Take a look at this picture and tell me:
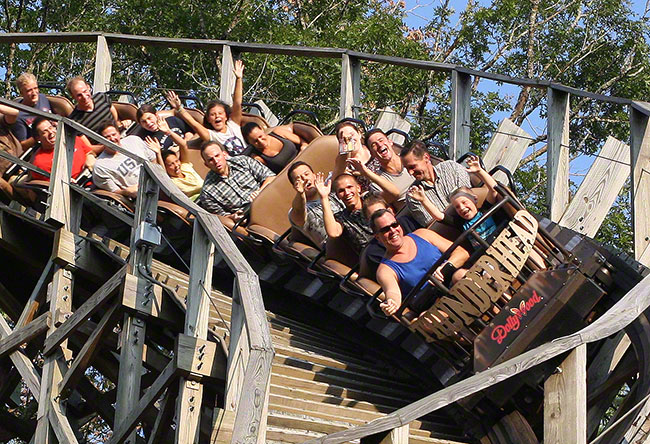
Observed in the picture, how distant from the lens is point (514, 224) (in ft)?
18.5

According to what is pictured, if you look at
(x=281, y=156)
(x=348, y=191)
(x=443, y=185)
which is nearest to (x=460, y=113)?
(x=281, y=156)

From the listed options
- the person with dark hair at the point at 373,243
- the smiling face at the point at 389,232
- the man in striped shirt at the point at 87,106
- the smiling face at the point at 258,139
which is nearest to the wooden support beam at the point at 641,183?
the person with dark hair at the point at 373,243

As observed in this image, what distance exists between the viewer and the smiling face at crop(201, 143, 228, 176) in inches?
302

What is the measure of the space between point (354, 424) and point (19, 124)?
4.06 meters

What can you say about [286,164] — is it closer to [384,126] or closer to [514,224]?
[384,126]

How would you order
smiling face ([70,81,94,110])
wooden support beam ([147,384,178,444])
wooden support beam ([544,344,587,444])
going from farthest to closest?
smiling face ([70,81,94,110]), wooden support beam ([147,384,178,444]), wooden support beam ([544,344,587,444])

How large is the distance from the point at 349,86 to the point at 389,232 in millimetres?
3218

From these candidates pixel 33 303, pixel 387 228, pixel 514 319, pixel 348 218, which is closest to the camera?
pixel 514 319

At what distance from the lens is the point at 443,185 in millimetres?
6684

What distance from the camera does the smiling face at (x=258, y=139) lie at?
8.25 meters

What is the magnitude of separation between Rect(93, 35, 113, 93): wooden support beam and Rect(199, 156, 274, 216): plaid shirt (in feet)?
7.32

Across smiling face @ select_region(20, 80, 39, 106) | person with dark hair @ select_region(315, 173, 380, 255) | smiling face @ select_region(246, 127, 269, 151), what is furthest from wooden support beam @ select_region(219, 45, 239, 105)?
person with dark hair @ select_region(315, 173, 380, 255)

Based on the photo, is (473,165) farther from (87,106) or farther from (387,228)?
(87,106)

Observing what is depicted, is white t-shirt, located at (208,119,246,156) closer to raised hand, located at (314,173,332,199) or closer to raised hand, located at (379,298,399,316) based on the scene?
raised hand, located at (314,173,332,199)
